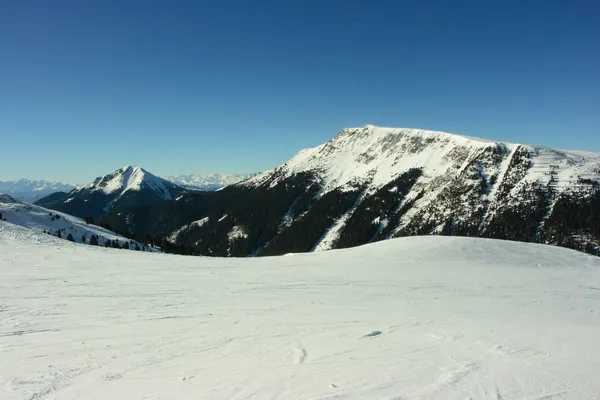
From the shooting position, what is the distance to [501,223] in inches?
5281

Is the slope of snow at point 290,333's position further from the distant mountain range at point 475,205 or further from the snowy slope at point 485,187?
the snowy slope at point 485,187

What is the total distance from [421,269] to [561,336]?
532 inches

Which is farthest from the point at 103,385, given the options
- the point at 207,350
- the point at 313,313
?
the point at 313,313

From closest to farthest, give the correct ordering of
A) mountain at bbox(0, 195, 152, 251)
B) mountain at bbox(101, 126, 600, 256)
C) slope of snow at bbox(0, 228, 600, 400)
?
slope of snow at bbox(0, 228, 600, 400)
mountain at bbox(0, 195, 152, 251)
mountain at bbox(101, 126, 600, 256)

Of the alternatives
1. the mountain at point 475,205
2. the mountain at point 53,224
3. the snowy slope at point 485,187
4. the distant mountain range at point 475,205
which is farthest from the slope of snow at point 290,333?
the snowy slope at point 485,187

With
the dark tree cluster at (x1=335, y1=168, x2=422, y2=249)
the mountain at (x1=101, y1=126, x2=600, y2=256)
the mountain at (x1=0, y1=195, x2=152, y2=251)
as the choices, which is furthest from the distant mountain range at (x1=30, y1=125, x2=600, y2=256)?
the mountain at (x1=0, y1=195, x2=152, y2=251)

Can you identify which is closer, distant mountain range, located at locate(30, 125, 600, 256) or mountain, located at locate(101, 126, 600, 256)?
distant mountain range, located at locate(30, 125, 600, 256)

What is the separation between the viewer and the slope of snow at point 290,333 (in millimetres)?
7148

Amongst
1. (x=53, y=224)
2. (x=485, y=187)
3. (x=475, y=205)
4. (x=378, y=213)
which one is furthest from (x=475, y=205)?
(x=53, y=224)

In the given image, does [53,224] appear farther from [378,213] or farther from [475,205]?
[475,205]

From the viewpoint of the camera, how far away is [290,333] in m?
10.6

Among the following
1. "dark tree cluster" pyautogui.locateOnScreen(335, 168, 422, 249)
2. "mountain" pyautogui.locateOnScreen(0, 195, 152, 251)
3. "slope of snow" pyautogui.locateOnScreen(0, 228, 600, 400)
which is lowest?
"mountain" pyautogui.locateOnScreen(0, 195, 152, 251)

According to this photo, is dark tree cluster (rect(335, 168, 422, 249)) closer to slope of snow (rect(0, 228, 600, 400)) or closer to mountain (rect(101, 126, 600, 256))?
mountain (rect(101, 126, 600, 256))

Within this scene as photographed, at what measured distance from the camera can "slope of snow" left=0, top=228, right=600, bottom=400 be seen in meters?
7.15
